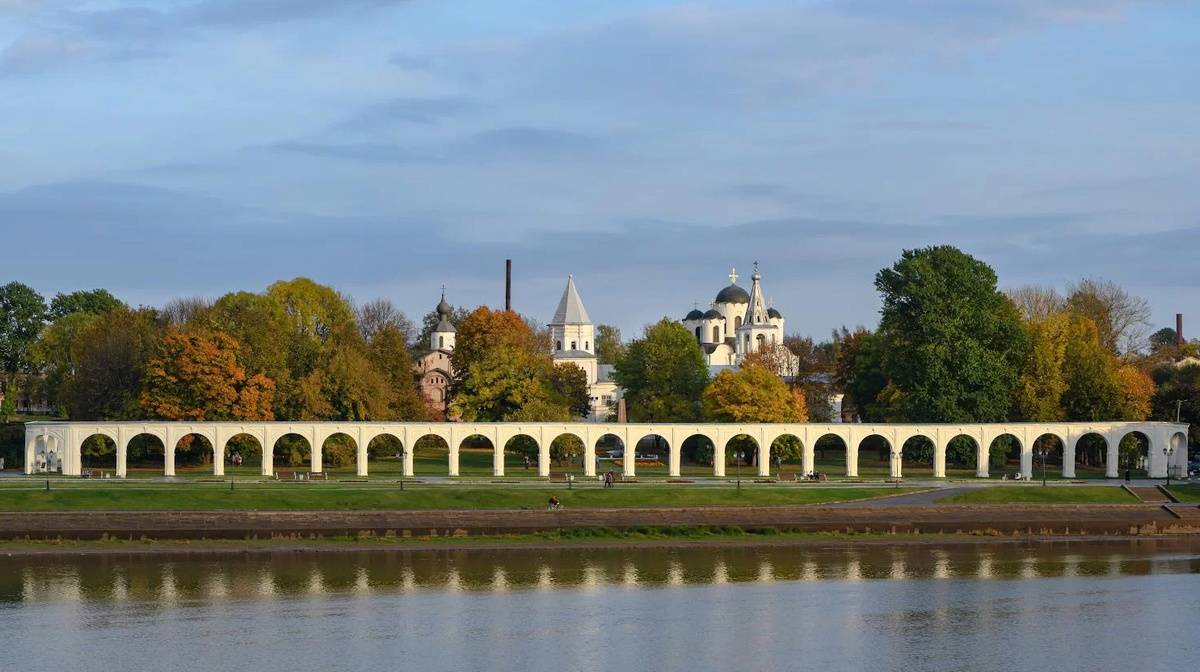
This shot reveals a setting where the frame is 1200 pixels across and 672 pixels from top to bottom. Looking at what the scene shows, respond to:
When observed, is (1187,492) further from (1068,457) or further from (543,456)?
(543,456)

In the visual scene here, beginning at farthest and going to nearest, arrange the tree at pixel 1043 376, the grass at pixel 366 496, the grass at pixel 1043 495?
the tree at pixel 1043 376
the grass at pixel 1043 495
the grass at pixel 366 496

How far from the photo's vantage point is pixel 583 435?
81812mm

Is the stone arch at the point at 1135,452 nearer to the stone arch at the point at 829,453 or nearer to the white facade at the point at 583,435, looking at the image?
the white facade at the point at 583,435

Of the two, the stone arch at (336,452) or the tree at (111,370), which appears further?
the tree at (111,370)

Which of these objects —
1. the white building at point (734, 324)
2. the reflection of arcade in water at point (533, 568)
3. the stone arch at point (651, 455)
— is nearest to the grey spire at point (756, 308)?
the white building at point (734, 324)

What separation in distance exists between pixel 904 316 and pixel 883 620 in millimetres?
47556

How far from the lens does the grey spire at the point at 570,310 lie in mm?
149250

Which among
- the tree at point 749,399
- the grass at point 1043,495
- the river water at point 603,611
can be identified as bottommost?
the river water at point 603,611

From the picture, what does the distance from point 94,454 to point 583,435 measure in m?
25.3

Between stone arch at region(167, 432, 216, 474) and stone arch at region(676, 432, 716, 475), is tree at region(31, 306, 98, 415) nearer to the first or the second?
stone arch at region(167, 432, 216, 474)

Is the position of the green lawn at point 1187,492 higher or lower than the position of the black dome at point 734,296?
lower

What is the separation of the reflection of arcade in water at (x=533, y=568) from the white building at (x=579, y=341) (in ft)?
279

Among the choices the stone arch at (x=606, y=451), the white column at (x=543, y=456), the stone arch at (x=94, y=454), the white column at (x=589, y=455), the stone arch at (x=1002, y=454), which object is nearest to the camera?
the stone arch at (x=94, y=454)

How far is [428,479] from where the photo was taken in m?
76.6
